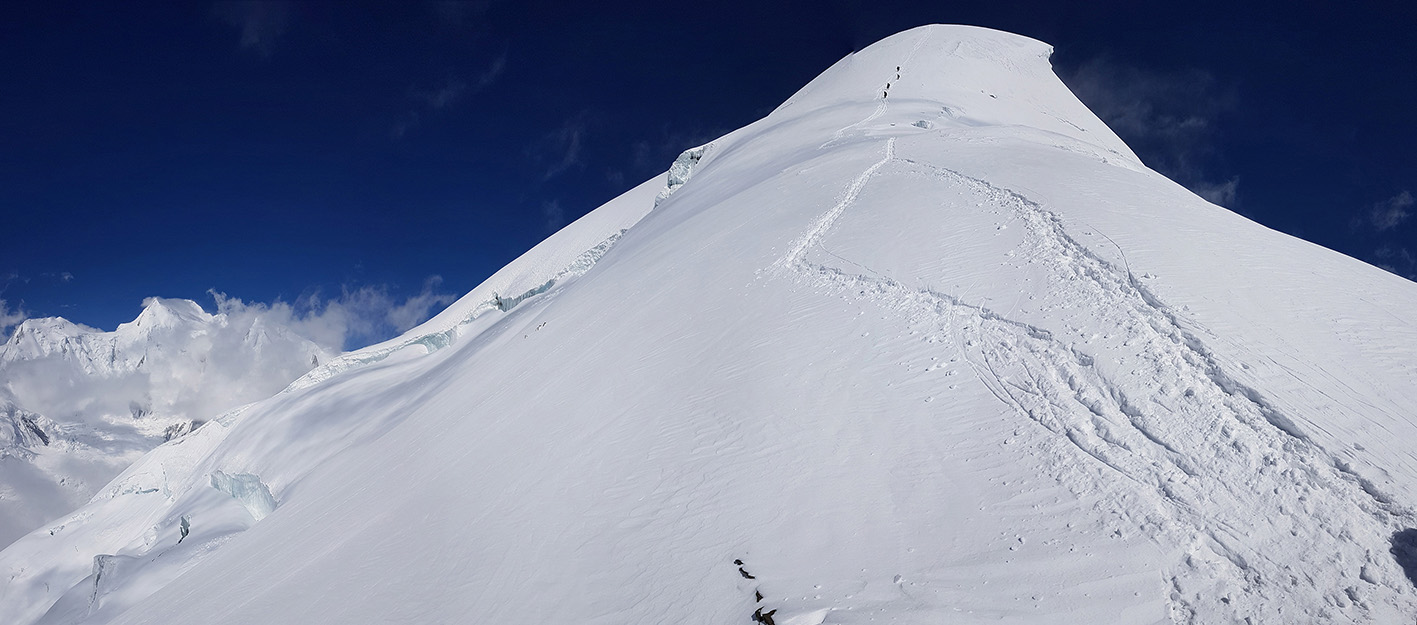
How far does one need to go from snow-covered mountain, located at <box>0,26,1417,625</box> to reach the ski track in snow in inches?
0.9

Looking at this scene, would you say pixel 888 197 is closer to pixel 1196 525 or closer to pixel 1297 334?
pixel 1297 334

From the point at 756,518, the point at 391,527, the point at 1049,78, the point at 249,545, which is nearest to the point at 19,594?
the point at 249,545

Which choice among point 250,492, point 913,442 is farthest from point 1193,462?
point 250,492

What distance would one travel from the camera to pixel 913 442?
228 inches

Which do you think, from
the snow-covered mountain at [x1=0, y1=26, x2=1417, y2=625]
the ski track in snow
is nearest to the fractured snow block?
the snow-covered mountain at [x1=0, y1=26, x2=1417, y2=625]

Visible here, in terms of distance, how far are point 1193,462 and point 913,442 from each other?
2.19 meters

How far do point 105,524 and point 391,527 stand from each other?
40.9 m

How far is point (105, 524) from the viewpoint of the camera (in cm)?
3425

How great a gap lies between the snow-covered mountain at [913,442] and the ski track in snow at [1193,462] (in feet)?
0.07

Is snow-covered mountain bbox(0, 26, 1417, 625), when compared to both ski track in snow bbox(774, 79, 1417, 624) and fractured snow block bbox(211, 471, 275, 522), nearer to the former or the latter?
ski track in snow bbox(774, 79, 1417, 624)

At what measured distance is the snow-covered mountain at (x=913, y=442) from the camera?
423cm

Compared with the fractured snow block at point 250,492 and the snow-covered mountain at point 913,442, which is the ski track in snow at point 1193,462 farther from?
the fractured snow block at point 250,492

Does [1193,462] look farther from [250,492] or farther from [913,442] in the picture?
[250,492]

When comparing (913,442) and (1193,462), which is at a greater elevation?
(913,442)
